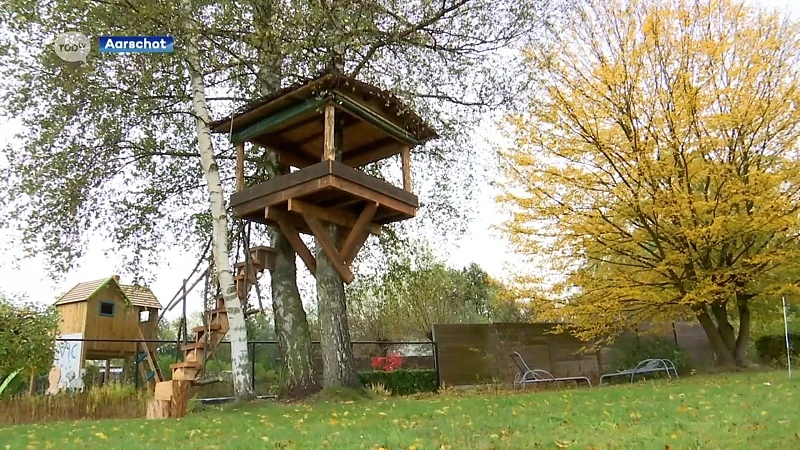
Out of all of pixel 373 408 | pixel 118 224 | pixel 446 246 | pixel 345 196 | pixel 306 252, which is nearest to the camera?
pixel 373 408

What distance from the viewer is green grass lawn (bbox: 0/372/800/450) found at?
4.19 metres

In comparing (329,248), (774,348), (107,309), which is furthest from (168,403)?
(774,348)

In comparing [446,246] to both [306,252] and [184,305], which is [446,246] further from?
[184,305]

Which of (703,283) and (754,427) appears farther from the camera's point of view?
(703,283)

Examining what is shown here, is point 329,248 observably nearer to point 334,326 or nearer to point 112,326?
point 334,326

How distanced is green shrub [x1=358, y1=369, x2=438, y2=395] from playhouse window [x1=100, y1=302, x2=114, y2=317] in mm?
8667

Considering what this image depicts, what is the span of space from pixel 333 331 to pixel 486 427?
162 inches

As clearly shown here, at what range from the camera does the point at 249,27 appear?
331 inches

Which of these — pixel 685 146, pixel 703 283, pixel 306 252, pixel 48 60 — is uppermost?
pixel 48 60

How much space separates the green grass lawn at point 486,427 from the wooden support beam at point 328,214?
2.60 metres

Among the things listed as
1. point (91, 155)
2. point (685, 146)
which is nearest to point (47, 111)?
point (91, 155)

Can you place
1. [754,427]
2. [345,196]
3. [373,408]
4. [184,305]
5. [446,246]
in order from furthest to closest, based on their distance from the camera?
[446,246], [184,305], [345,196], [373,408], [754,427]

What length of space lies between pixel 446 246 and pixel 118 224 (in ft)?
21.1

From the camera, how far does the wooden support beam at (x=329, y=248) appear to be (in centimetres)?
805
